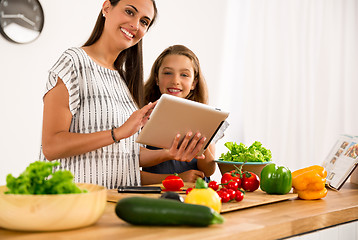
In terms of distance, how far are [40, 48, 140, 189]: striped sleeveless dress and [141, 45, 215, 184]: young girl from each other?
1.30 ft

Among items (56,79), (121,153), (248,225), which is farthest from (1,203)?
(121,153)

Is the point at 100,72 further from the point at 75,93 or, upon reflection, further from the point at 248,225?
the point at 248,225

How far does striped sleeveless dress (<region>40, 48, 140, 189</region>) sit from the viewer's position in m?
1.85

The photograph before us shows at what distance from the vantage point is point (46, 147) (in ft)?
5.93

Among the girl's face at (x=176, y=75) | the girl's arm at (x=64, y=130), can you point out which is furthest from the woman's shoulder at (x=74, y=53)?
the girl's face at (x=176, y=75)

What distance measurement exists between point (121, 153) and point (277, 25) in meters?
2.93

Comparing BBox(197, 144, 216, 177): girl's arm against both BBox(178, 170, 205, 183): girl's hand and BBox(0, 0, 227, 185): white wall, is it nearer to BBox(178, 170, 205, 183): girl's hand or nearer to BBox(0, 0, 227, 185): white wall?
BBox(178, 170, 205, 183): girl's hand

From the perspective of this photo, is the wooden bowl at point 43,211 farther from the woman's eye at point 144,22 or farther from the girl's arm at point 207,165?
the girl's arm at point 207,165

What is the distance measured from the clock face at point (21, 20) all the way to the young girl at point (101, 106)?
157 centimetres

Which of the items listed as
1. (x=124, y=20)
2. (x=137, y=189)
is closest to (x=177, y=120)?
(x=137, y=189)

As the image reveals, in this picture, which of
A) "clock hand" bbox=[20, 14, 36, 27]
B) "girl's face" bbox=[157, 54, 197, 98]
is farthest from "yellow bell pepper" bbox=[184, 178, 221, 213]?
"clock hand" bbox=[20, 14, 36, 27]

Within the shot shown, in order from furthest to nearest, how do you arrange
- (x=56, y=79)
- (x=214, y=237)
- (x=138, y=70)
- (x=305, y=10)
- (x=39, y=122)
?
(x=305, y=10), (x=39, y=122), (x=138, y=70), (x=56, y=79), (x=214, y=237)

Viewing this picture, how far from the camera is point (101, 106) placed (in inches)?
76.4

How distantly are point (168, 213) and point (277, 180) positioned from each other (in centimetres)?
74
